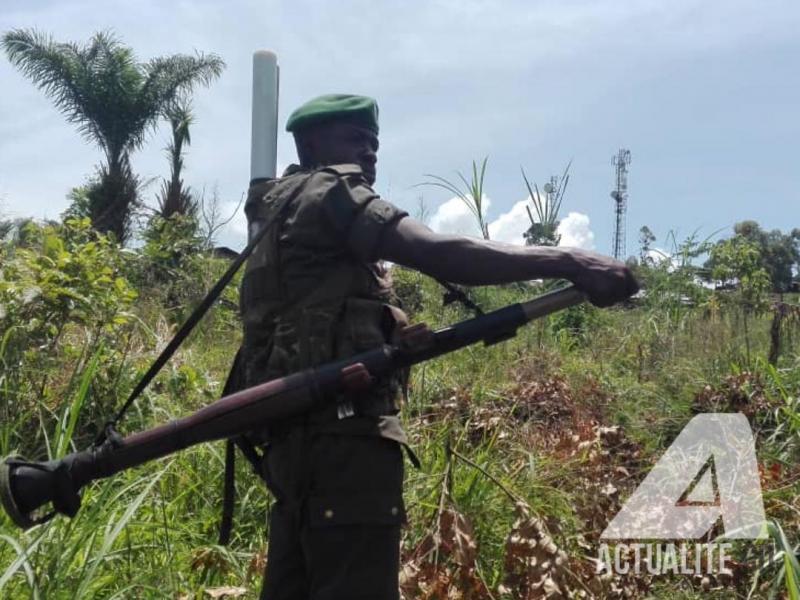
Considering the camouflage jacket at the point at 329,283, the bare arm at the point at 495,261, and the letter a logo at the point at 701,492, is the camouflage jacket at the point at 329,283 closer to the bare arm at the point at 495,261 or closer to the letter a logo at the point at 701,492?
the bare arm at the point at 495,261

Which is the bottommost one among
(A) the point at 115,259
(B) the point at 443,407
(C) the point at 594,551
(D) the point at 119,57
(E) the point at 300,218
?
(C) the point at 594,551

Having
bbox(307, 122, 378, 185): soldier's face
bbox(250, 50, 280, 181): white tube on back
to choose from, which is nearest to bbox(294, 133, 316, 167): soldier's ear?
bbox(307, 122, 378, 185): soldier's face

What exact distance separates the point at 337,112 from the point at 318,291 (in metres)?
0.51

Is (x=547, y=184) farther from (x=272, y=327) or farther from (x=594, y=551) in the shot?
(x=272, y=327)

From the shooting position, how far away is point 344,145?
215 cm

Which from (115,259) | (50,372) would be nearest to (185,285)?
(115,259)

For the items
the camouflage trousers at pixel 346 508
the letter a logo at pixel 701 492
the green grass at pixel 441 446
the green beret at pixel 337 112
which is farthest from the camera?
the letter a logo at pixel 701 492

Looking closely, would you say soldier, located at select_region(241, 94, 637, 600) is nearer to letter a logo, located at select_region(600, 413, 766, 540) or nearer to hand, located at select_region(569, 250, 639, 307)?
hand, located at select_region(569, 250, 639, 307)

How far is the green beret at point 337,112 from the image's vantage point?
214 cm

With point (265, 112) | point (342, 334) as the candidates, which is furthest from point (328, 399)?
point (265, 112)

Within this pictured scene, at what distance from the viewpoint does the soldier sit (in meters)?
1.83

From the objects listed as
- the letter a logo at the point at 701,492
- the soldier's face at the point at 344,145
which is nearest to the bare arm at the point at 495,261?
the soldier's face at the point at 344,145

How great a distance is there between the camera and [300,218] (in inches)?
77.0

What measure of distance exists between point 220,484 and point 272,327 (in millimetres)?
1525
